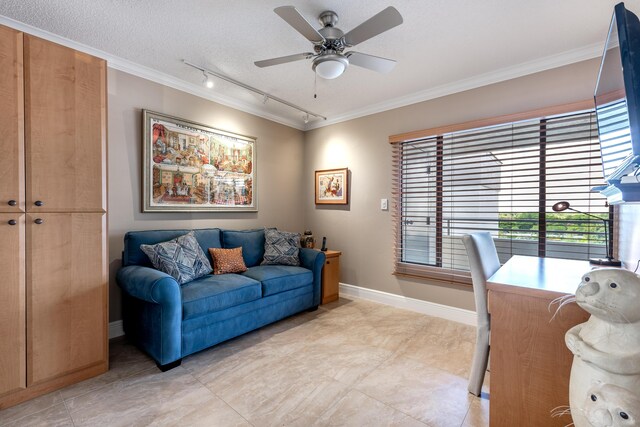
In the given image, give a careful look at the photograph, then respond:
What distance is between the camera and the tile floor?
1.62 m

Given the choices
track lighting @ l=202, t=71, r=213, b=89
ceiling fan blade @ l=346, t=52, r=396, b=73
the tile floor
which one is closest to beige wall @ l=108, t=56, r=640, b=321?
track lighting @ l=202, t=71, r=213, b=89

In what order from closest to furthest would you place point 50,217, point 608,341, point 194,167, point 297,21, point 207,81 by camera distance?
point 608,341 → point 297,21 → point 50,217 → point 207,81 → point 194,167

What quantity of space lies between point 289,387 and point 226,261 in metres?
1.41

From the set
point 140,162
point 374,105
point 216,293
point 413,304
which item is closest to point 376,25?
point 374,105

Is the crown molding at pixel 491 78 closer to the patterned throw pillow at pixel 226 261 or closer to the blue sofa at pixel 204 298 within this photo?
the blue sofa at pixel 204 298

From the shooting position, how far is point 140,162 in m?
2.81

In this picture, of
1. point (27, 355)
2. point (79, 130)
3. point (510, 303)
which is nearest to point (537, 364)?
point (510, 303)

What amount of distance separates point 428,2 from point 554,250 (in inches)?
89.2

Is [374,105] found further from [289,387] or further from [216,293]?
[289,387]

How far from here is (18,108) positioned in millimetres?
1716

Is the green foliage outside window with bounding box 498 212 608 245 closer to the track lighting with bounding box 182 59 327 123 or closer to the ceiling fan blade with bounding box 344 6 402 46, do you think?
the ceiling fan blade with bounding box 344 6 402 46

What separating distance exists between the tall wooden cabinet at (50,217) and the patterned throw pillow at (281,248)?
61.9 inches

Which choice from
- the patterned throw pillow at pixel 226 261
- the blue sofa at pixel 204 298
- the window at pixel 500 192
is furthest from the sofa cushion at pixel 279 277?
the window at pixel 500 192

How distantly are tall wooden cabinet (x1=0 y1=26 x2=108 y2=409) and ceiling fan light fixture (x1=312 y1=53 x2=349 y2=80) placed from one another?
4.93 ft
